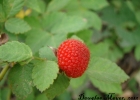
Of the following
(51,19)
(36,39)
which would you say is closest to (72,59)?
(36,39)

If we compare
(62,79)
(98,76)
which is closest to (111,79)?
(98,76)

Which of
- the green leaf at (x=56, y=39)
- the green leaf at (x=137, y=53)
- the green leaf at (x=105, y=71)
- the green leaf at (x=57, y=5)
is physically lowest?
the green leaf at (x=137, y=53)

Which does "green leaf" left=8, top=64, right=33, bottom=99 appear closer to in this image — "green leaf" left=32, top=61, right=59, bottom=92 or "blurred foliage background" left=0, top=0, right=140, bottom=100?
"green leaf" left=32, top=61, right=59, bottom=92

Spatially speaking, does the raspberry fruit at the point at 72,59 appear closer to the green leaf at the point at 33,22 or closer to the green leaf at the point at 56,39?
the green leaf at the point at 56,39

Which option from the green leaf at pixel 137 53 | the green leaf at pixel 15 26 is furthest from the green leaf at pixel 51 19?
the green leaf at pixel 137 53

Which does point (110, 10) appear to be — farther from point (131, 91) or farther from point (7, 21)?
point (7, 21)

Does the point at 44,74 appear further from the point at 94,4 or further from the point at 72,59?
the point at 94,4
